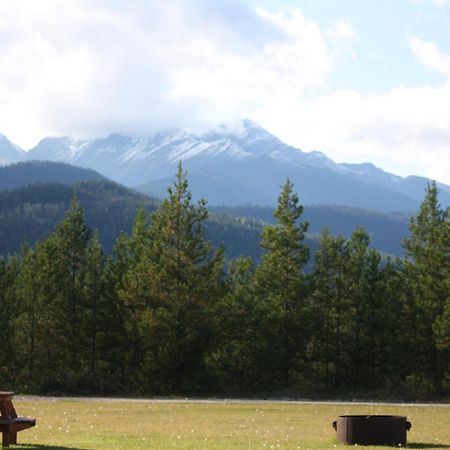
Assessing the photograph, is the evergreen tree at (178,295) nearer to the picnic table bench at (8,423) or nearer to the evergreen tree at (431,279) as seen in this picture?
the evergreen tree at (431,279)

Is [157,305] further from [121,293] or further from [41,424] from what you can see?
[41,424]

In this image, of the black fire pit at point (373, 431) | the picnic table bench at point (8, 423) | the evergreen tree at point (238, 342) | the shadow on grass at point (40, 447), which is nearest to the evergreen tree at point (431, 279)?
the evergreen tree at point (238, 342)

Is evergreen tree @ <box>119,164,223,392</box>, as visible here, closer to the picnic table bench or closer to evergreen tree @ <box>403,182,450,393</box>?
evergreen tree @ <box>403,182,450,393</box>

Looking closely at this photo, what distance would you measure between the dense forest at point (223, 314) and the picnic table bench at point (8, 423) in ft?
98.2

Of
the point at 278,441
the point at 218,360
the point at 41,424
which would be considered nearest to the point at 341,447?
the point at 278,441

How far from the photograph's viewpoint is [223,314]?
49.9m

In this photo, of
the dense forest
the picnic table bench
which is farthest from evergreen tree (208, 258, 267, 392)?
the picnic table bench

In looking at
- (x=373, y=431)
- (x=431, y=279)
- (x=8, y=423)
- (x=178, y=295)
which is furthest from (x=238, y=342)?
(x=8, y=423)

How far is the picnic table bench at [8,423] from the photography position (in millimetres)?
17141

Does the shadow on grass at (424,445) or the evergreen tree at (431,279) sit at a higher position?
the evergreen tree at (431,279)

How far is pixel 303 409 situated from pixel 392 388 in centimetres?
1470

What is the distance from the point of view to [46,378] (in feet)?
158

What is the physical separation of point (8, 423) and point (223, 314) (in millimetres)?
33073

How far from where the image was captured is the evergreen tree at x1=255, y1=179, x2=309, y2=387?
2041 inches
